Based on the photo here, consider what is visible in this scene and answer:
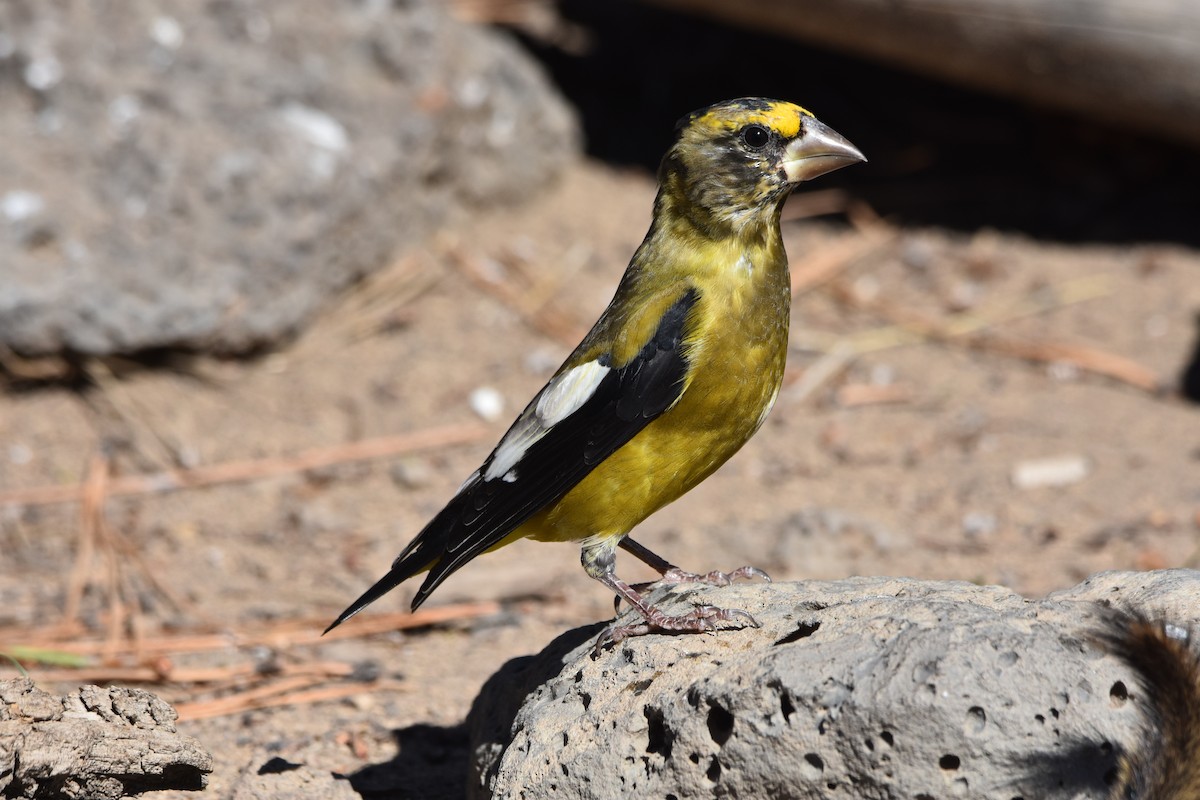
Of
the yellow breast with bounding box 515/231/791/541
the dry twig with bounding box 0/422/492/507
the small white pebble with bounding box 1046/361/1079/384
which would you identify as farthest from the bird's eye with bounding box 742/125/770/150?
the small white pebble with bounding box 1046/361/1079/384

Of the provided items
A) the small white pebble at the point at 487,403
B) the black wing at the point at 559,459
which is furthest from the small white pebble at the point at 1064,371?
the black wing at the point at 559,459

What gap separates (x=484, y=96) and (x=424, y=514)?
2.95 meters

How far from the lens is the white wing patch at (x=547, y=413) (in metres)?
3.84

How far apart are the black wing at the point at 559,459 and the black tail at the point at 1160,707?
1.41 m

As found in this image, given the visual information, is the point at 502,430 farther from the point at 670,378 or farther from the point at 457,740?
the point at 670,378

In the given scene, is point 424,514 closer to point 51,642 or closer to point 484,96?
point 51,642

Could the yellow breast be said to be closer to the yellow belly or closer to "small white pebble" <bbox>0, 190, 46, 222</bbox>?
the yellow belly

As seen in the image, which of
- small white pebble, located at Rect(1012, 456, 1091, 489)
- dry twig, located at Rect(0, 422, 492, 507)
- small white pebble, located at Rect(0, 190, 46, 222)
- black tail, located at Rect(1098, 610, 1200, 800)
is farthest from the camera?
small white pebble, located at Rect(0, 190, 46, 222)

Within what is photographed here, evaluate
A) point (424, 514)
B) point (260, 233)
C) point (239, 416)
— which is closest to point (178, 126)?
point (260, 233)

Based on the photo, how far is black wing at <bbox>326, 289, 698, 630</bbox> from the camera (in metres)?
3.65

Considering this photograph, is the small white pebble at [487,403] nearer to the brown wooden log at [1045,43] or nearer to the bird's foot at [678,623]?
the brown wooden log at [1045,43]

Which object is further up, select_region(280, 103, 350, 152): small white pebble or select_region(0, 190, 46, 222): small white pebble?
select_region(280, 103, 350, 152): small white pebble

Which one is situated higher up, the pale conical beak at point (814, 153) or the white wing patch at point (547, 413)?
the pale conical beak at point (814, 153)

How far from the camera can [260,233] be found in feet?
22.1
